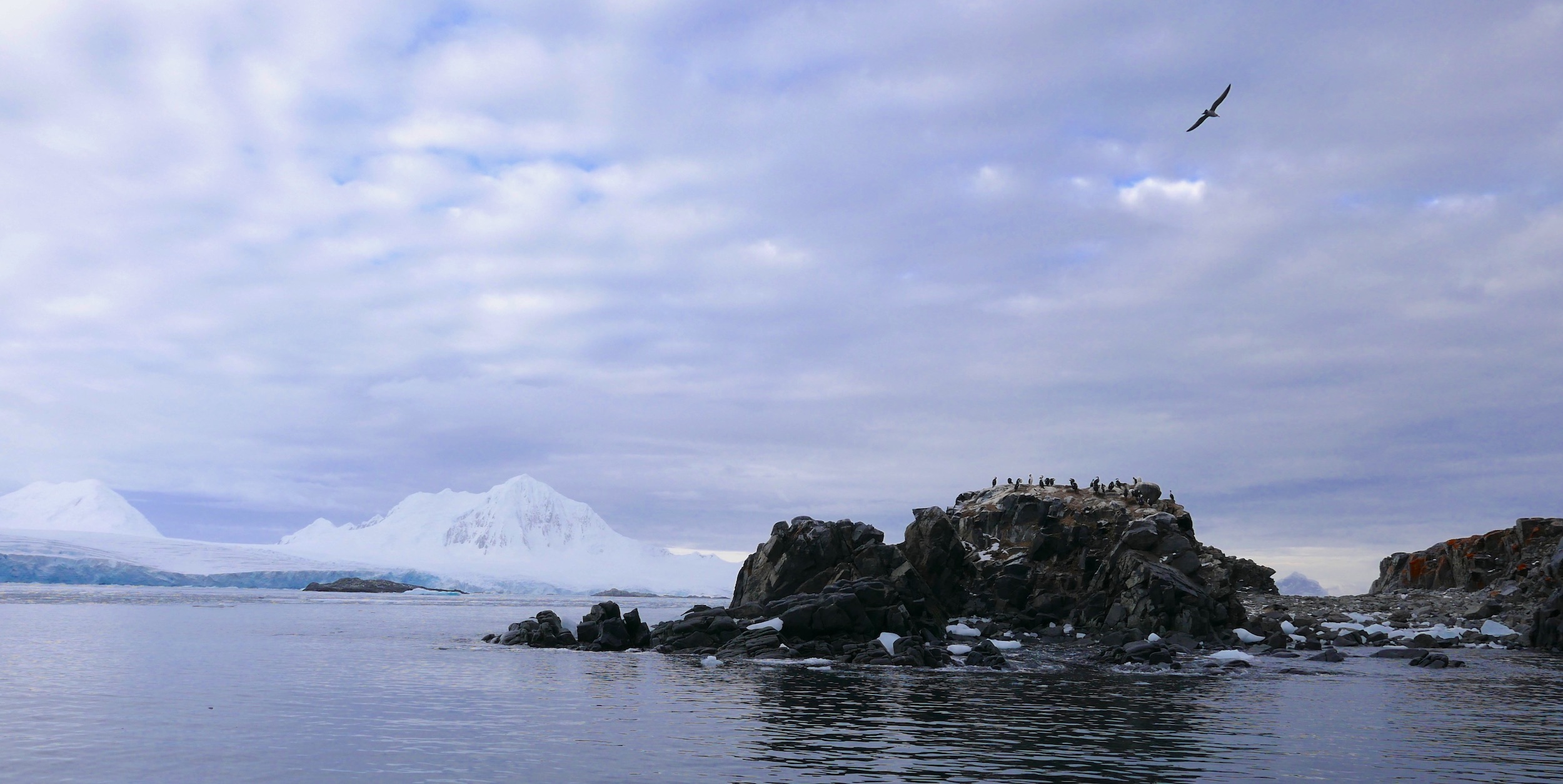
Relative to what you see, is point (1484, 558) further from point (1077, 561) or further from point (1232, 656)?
point (1232, 656)

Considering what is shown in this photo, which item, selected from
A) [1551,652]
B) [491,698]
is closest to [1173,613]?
[1551,652]

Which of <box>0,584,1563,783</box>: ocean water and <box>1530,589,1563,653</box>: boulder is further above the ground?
<box>1530,589,1563,653</box>: boulder

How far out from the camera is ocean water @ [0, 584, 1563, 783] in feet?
74.9

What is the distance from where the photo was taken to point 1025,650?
6131 cm

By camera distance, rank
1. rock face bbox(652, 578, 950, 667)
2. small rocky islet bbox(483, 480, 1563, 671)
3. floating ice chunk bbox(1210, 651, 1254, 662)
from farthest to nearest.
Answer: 1. small rocky islet bbox(483, 480, 1563, 671)
2. floating ice chunk bbox(1210, 651, 1254, 662)
3. rock face bbox(652, 578, 950, 667)

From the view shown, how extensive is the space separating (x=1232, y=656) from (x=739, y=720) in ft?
120

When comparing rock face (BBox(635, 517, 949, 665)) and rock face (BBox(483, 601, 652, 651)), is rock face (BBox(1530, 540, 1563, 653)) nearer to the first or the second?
rock face (BBox(635, 517, 949, 665))

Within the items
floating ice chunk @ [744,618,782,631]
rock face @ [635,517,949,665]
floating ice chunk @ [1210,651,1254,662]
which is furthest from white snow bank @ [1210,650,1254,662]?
floating ice chunk @ [744,618,782,631]

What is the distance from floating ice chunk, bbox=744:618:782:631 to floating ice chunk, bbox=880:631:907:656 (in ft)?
21.5

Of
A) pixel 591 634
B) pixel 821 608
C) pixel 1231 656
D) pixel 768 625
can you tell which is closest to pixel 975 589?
pixel 821 608

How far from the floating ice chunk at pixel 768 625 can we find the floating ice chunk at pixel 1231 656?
25142mm

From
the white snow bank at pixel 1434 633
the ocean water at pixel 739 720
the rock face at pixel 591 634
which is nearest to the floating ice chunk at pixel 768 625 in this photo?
the ocean water at pixel 739 720

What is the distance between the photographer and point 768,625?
61375 mm

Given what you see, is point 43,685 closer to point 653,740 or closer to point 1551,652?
point 653,740
